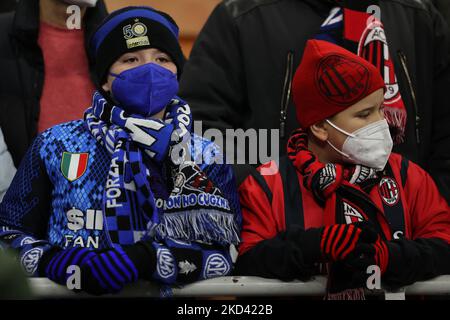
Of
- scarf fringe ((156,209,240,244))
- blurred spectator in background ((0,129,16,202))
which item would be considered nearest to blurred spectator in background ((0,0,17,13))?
blurred spectator in background ((0,129,16,202))

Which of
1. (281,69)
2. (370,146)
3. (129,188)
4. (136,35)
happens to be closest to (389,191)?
(370,146)

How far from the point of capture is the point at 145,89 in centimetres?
335

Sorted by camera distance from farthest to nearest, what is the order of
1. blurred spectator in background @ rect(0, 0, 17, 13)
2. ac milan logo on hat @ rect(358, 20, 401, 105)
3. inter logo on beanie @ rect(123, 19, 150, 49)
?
blurred spectator in background @ rect(0, 0, 17, 13), ac milan logo on hat @ rect(358, 20, 401, 105), inter logo on beanie @ rect(123, 19, 150, 49)

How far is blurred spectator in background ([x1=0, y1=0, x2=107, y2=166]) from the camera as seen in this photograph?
4.09 meters

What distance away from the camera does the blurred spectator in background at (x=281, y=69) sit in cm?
406

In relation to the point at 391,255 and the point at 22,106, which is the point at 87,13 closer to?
the point at 22,106

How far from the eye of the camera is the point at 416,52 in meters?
4.21

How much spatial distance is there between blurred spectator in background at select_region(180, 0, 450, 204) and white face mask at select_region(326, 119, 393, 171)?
1.87ft

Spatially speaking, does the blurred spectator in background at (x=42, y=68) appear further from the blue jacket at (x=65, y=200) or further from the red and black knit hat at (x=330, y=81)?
the red and black knit hat at (x=330, y=81)

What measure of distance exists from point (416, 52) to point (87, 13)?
5.17 feet

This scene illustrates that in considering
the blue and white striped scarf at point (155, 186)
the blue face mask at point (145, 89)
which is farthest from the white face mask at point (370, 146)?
the blue face mask at point (145, 89)

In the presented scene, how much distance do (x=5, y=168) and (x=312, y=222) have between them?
1.37 meters

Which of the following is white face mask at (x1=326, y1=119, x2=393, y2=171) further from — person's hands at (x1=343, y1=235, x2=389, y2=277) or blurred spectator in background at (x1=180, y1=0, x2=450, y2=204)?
blurred spectator in background at (x1=180, y1=0, x2=450, y2=204)

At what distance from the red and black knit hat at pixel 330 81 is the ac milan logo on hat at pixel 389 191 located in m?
0.33
